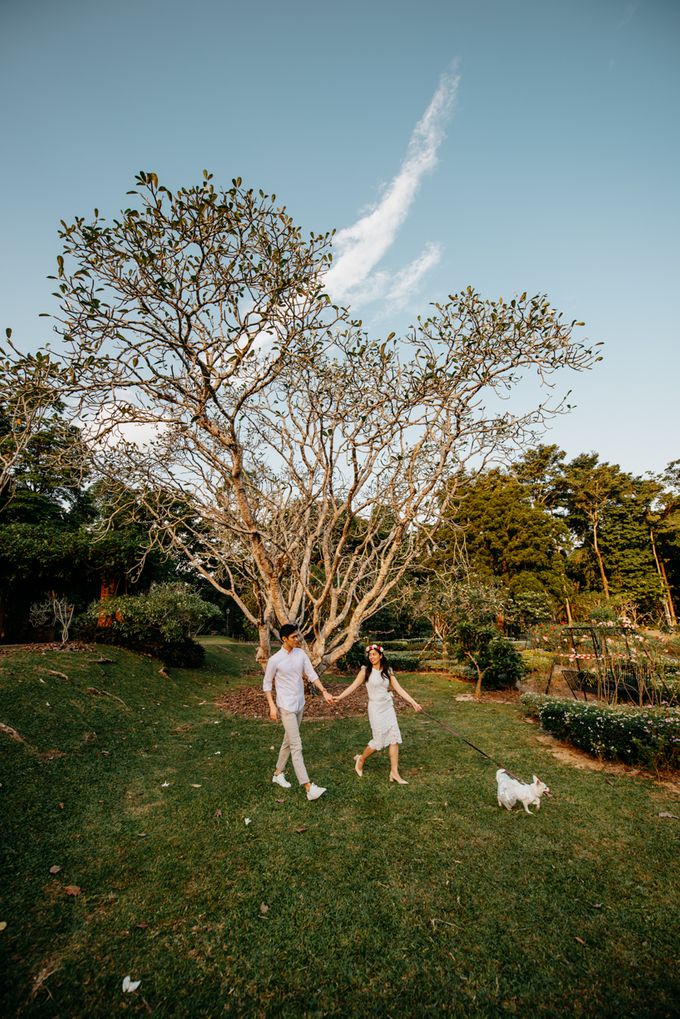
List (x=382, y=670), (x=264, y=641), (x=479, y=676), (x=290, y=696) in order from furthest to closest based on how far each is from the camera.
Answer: (x=264, y=641)
(x=479, y=676)
(x=382, y=670)
(x=290, y=696)

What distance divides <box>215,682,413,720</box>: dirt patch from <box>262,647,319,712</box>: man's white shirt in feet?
16.3

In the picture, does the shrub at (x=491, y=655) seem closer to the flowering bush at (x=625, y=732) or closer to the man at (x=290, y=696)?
the flowering bush at (x=625, y=732)

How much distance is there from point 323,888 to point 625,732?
5287mm

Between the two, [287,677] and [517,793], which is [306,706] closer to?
[287,677]

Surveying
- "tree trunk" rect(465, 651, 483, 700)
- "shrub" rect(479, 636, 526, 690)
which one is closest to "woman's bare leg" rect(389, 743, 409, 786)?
"tree trunk" rect(465, 651, 483, 700)

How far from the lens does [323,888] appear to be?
3.54 m

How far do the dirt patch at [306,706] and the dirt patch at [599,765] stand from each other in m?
3.88

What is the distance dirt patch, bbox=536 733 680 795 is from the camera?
19.5 ft

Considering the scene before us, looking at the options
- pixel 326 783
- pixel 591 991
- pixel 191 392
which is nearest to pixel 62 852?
pixel 326 783

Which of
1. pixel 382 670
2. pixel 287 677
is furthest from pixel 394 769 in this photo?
pixel 287 677

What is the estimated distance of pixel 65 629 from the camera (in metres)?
13.0

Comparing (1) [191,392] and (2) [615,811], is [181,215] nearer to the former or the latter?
(1) [191,392]

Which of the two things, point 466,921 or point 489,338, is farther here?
point 489,338

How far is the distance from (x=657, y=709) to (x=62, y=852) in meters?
7.93
